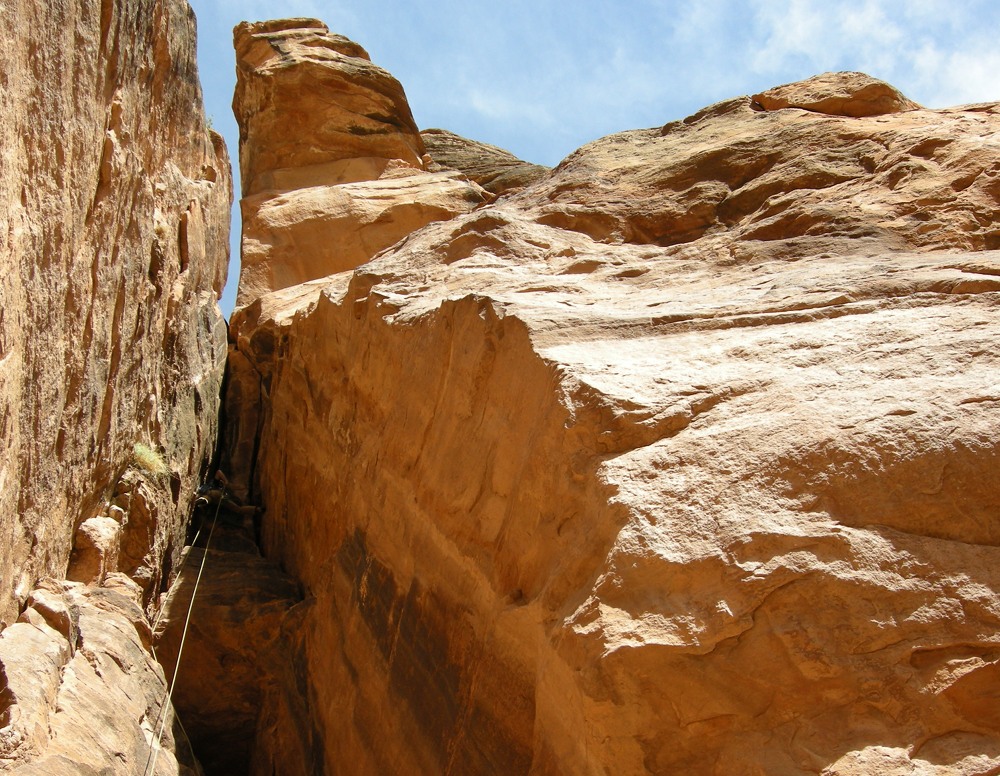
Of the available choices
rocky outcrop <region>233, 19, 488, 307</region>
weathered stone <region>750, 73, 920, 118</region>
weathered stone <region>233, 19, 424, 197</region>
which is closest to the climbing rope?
rocky outcrop <region>233, 19, 488, 307</region>

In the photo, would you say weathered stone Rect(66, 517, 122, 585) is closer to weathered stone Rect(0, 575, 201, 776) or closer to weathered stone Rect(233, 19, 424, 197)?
weathered stone Rect(0, 575, 201, 776)

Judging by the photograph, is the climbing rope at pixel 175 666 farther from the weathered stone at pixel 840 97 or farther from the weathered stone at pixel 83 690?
the weathered stone at pixel 840 97

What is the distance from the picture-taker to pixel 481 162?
15.5m

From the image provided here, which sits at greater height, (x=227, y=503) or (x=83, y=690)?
(x=227, y=503)

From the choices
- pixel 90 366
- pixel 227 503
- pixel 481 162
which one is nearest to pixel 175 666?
pixel 227 503

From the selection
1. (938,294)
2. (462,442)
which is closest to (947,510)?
(938,294)

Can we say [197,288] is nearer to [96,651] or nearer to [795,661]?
[96,651]

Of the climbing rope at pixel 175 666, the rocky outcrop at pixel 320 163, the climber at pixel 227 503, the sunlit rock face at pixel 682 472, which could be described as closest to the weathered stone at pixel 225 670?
the climbing rope at pixel 175 666

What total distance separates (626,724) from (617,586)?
0.48m

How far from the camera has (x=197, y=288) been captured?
9781 mm

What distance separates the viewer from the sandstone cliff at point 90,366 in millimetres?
4711

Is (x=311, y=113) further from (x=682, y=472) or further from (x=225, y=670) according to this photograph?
(x=682, y=472)

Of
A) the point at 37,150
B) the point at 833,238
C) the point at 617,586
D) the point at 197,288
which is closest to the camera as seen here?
the point at 617,586

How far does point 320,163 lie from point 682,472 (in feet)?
33.3
